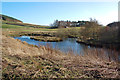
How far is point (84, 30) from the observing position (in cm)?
2042

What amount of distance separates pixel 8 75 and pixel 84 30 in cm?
1880

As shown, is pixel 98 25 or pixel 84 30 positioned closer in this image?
pixel 98 25

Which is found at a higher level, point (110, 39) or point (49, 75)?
point (110, 39)

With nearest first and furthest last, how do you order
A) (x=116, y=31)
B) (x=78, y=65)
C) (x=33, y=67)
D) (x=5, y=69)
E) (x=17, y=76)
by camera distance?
(x=17, y=76)
(x=5, y=69)
(x=33, y=67)
(x=78, y=65)
(x=116, y=31)

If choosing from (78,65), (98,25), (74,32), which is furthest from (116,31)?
(74,32)

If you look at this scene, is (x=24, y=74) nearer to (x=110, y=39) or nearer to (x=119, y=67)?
(x=119, y=67)

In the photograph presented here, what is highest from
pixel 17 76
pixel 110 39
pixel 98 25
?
pixel 98 25

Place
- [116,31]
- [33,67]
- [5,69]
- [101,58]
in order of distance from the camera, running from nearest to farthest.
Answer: [5,69]
[33,67]
[101,58]
[116,31]

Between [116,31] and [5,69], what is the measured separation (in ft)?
46.8

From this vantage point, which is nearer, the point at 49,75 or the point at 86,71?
the point at 49,75

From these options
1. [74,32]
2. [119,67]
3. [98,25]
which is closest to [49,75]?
[119,67]

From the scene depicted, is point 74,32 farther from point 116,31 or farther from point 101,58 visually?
point 101,58

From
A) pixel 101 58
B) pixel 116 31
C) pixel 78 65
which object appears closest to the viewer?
pixel 78 65

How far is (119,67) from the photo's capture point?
381cm
